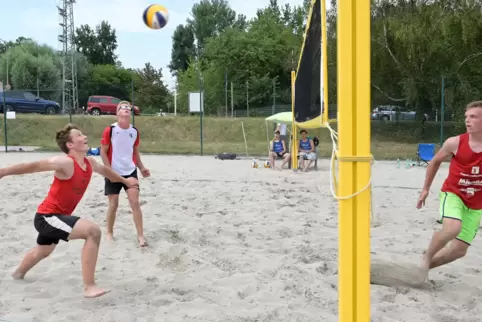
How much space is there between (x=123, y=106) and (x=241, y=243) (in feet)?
6.10

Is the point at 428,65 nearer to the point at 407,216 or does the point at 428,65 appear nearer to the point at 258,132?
the point at 258,132

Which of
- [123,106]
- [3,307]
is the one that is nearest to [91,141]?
[123,106]

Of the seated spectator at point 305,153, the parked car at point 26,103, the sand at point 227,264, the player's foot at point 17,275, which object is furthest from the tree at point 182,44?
the player's foot at point 17,275

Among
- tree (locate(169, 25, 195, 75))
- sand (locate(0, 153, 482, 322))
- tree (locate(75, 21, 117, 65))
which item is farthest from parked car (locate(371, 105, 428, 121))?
tree (locate(75, 21, 117, 65))

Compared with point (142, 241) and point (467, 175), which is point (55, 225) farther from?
point (467, 175)

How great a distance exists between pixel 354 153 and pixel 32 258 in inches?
110

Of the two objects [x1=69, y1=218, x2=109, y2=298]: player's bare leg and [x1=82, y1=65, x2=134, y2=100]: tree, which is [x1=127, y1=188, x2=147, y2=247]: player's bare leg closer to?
[x1=69, y1=218, x2=109, y2=298]: player's bare leg

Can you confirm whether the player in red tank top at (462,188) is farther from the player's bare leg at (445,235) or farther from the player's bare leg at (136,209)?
the player's bare leg at (136,209)

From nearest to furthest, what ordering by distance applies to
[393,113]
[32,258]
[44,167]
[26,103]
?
[44,167], [32,258], [26,103], [393,113]

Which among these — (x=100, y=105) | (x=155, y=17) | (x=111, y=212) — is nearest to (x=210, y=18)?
(x=100, y=105)

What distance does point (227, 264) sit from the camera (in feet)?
12.8

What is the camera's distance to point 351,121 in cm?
167

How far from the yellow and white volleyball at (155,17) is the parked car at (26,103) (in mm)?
20500

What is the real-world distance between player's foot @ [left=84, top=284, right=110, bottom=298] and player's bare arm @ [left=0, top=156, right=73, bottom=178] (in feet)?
2.67
